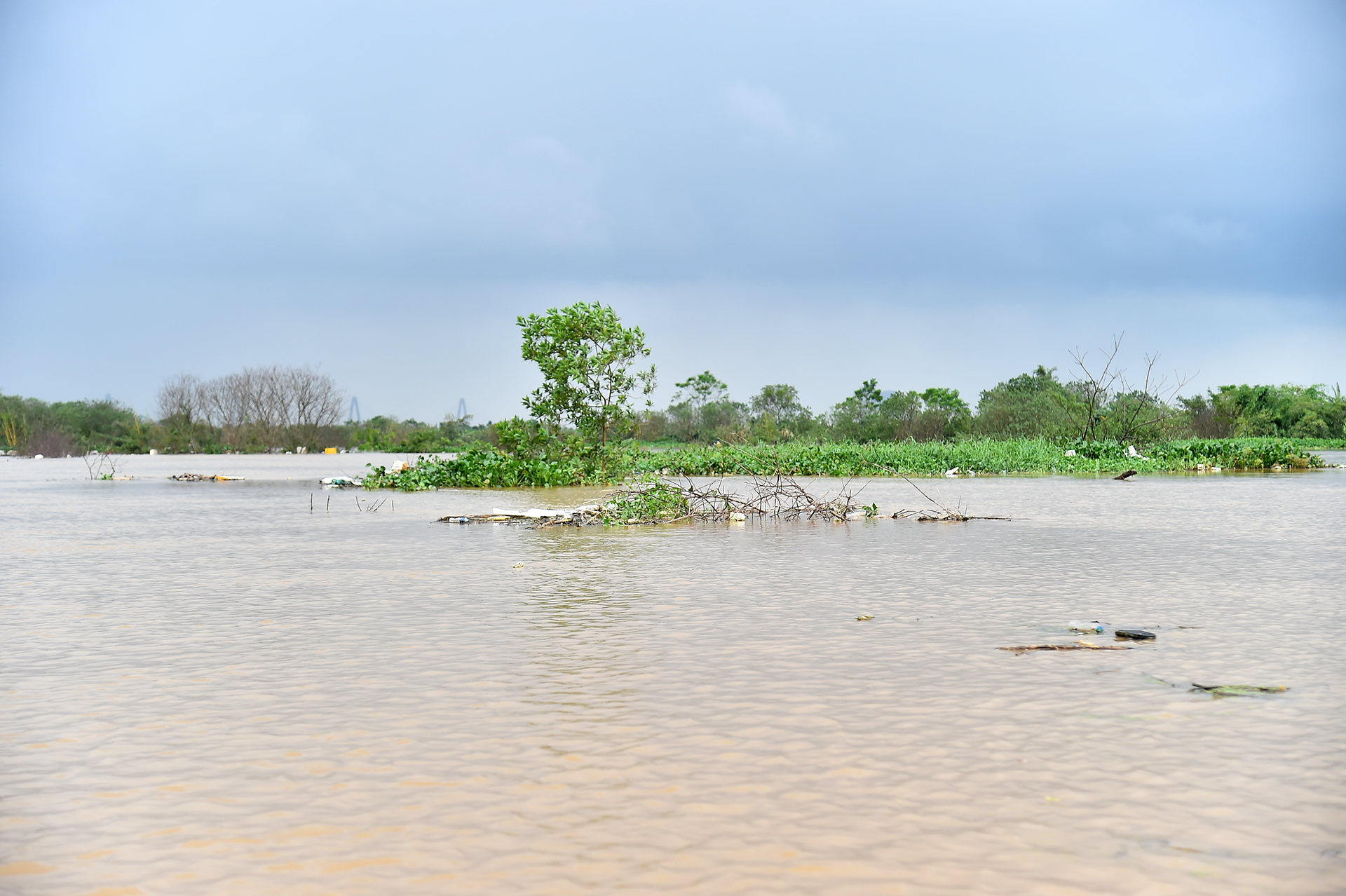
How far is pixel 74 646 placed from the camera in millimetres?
6305

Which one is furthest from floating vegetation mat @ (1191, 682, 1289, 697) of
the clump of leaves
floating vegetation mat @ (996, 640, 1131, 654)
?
the clump of leaves

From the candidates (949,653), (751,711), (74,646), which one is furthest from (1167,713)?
(74,646)

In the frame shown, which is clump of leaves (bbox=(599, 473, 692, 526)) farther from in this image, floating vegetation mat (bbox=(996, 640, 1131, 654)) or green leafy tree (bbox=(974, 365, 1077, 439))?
green leafy tree (bbox=(974, 365, 1077, 439))

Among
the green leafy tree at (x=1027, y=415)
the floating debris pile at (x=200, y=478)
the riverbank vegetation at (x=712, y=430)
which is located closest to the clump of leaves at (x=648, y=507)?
the riverbank vegetation at (x=712, y=430)

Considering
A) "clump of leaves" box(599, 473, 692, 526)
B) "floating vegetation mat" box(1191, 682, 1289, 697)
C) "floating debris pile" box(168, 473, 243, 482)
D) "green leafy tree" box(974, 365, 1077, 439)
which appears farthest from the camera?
"green leafy tree" box(974, 365, 1077, 439)

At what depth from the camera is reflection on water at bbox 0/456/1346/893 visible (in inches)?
121

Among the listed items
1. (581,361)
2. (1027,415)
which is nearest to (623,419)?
(581,361)

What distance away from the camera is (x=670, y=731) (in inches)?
173

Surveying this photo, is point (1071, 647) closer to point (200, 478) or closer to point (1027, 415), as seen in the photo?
point (200, 478)

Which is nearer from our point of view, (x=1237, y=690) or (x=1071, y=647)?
(x=1237, y=690)

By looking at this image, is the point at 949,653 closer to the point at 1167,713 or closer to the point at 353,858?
the point at 1167,713

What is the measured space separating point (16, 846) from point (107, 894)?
0.59m

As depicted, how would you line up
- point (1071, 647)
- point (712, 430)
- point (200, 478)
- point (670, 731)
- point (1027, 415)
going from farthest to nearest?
1. point (712, 430)
2. point (1027, 415)
3. point (200, 478)
4. point (1071, 647)
5. point (670, 731)

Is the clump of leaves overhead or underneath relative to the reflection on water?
overhead
